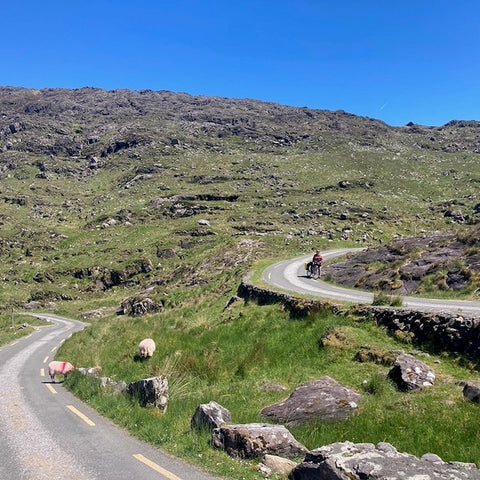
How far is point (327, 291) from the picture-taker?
82.3ft

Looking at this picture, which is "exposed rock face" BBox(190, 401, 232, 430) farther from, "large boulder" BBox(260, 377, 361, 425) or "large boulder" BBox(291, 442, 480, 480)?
"large boulder" BBox(291, 442, 480, 480)

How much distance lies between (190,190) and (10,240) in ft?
148

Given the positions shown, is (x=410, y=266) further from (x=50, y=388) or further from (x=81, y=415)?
(x=50, y=388)

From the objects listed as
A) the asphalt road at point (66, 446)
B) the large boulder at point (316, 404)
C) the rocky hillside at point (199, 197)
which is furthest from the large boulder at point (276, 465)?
the rocky hillside at point (199, 197)

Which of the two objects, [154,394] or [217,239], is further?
[217,239]

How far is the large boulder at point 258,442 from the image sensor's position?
8.65 metres

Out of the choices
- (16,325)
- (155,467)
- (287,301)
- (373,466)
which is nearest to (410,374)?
(373,466)

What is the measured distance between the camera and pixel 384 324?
52.4ft

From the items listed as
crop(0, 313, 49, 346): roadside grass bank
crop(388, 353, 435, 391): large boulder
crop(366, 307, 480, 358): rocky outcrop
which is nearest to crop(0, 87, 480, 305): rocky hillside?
crop(366, 307, 480, 358): rocky outcrop

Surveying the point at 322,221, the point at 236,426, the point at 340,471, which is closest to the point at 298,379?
the point at 236,426

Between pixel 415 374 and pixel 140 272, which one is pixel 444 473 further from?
pixel 140 272

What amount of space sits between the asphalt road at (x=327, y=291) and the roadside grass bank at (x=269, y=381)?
263 centimetres

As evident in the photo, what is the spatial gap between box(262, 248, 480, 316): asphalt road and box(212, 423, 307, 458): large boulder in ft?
28.0

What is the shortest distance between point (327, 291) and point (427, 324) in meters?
10.7
